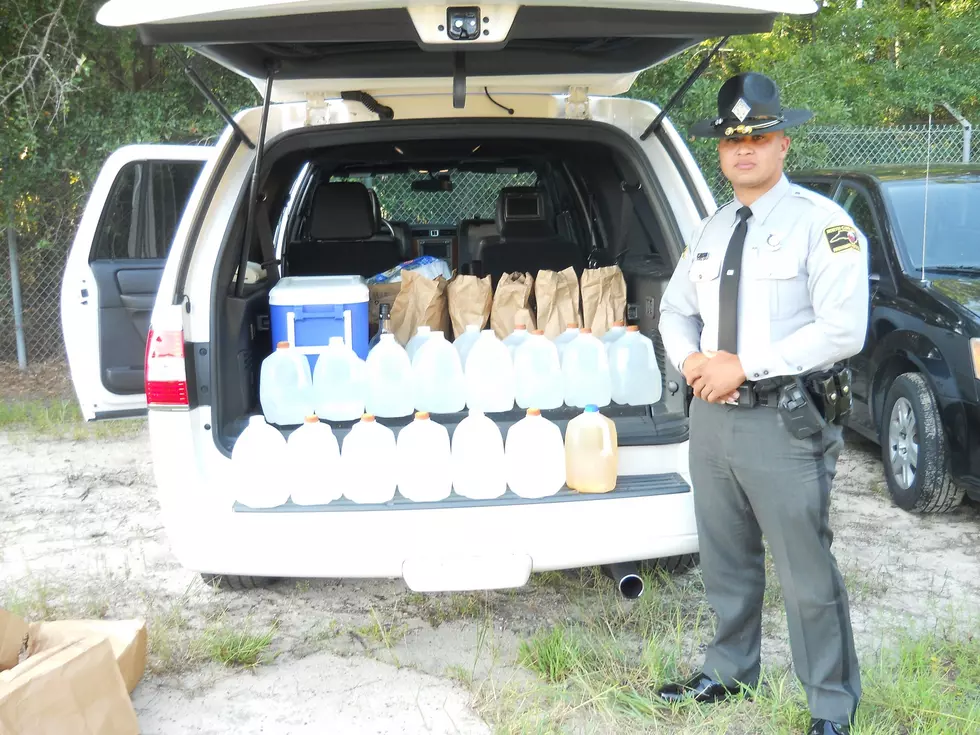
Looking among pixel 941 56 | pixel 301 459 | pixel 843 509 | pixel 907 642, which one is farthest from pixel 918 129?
pixel 301 459

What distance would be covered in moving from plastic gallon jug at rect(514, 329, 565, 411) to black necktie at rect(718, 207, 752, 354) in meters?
0.96

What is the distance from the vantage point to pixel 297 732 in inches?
110

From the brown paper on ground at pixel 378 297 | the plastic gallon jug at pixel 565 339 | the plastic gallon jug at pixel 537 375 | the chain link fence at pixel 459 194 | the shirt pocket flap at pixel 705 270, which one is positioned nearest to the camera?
the shirt pocket flap at pixel 705 270

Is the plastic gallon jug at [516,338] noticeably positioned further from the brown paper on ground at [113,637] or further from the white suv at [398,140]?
the brown paper on ground at [113,637]

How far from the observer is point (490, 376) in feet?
11.1

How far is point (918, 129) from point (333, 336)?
7819mm

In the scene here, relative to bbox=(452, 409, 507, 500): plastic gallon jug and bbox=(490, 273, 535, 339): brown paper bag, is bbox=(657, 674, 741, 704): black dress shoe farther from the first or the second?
bbox=(490, 273, 535, 339): brown paper bag

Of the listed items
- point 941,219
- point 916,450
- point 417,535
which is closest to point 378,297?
point 417,535

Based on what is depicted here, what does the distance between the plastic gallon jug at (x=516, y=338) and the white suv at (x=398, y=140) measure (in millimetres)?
316

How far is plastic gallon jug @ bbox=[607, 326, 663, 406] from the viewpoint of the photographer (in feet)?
11.5

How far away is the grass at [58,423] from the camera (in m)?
6.46

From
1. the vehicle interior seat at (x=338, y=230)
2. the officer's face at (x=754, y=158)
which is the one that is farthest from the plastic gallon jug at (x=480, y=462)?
the vehicle interior seat at (x=338, y=230)

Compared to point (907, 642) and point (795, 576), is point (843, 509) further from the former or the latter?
point (795, 576)

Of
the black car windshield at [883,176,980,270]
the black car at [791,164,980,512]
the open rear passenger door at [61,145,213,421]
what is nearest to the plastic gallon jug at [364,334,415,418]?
the open rear passenger door at [61,145,213,421]
